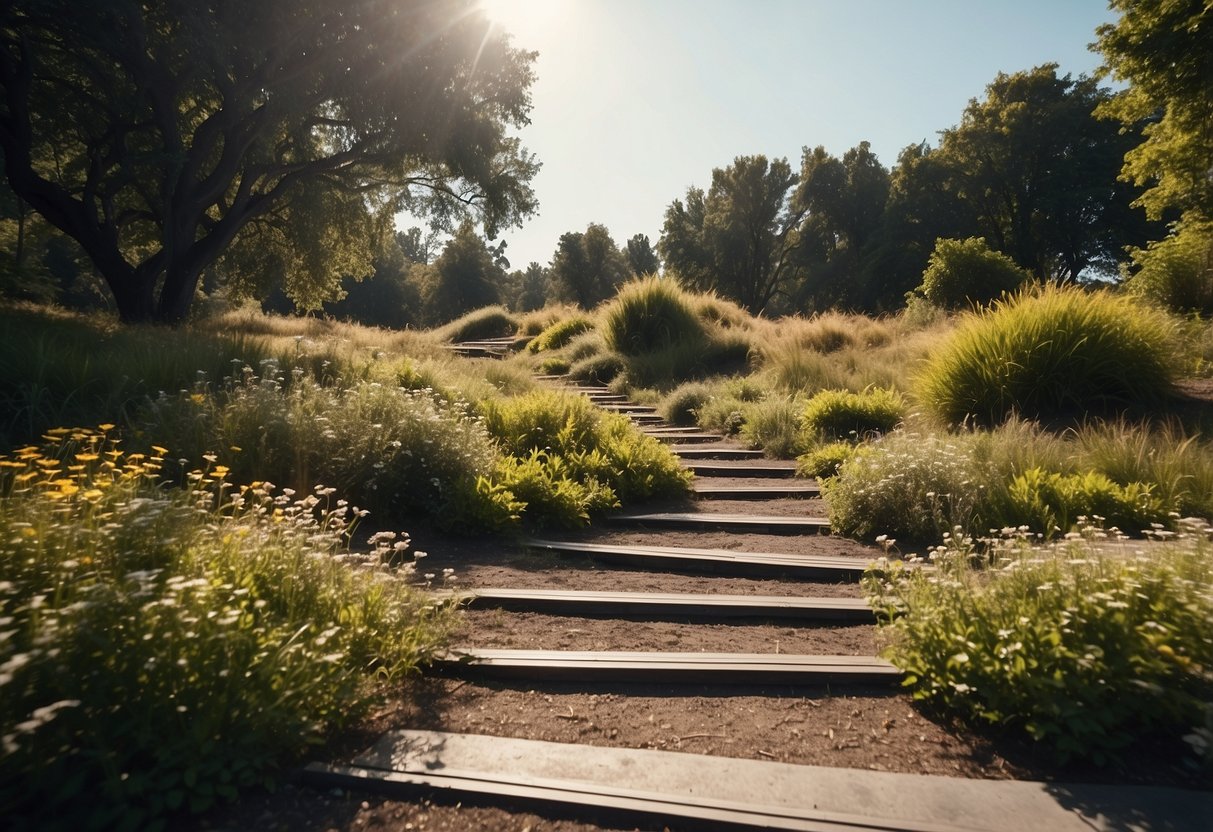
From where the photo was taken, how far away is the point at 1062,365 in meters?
6.95

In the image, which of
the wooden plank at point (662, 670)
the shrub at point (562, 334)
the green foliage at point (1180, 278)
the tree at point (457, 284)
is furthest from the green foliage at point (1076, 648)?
the tree at point (457, 284)

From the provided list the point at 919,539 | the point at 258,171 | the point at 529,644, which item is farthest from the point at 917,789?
the point at 258,171

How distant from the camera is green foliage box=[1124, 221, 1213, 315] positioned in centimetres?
1005

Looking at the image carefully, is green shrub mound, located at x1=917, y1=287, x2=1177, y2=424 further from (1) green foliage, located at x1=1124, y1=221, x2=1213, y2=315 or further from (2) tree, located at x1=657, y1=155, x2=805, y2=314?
(2) tree, located at x1=657, y1=155, x2=805, y2=314

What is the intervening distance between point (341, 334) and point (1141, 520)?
1299 centimetres

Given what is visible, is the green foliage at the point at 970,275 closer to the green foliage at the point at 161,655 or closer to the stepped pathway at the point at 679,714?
the stepped pathway at the point at 679,714

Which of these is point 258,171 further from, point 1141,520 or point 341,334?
point 1141,520

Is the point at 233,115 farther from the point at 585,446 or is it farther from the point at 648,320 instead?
the point at 585,446

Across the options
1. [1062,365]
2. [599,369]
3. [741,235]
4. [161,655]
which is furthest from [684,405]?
[741,235]

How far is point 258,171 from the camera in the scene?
50.1 feet

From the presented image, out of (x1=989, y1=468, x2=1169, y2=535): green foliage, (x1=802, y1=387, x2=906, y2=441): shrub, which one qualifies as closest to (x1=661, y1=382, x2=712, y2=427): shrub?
(x1=802, y1=387, x2=906, y2=441): shrub

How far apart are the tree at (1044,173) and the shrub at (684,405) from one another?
24.8 metres

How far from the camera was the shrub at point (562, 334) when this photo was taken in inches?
704

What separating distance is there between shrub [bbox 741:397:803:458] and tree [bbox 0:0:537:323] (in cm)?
1059
